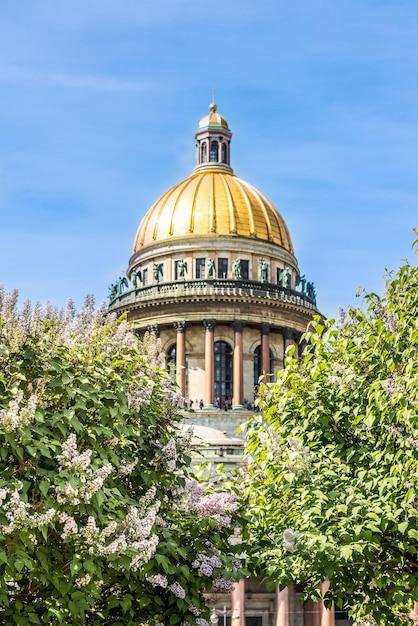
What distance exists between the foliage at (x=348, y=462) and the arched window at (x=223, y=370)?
51.7m

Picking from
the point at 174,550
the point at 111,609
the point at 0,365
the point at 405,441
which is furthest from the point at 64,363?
the point at 405,441

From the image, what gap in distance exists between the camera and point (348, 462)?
18.5 meters

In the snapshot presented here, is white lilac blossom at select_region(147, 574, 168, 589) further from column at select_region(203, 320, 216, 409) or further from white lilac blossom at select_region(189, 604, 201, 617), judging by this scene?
column at select_region(203, 320, 216, 409)

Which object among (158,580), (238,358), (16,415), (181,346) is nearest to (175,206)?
(181,346)

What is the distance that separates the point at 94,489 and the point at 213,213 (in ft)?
203

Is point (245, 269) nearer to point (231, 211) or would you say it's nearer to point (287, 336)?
point (231, 211)

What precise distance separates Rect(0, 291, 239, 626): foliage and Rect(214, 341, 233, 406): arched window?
178ft

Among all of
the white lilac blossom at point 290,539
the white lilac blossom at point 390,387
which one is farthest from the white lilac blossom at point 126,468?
the white lilac blossom at point 390,387

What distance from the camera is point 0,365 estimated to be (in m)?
15.1

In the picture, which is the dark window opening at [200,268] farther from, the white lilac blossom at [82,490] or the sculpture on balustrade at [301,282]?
the white lilac blossom at [82,490]

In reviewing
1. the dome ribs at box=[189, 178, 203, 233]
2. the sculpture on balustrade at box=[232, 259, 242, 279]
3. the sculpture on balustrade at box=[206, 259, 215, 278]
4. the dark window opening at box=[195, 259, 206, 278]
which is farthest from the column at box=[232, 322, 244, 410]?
the dome ribs at box=[189, 178, 203, 233]

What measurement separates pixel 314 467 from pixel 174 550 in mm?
3592

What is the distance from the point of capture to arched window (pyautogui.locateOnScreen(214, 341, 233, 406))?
72688mm

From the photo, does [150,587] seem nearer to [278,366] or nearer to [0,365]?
[0,365]
